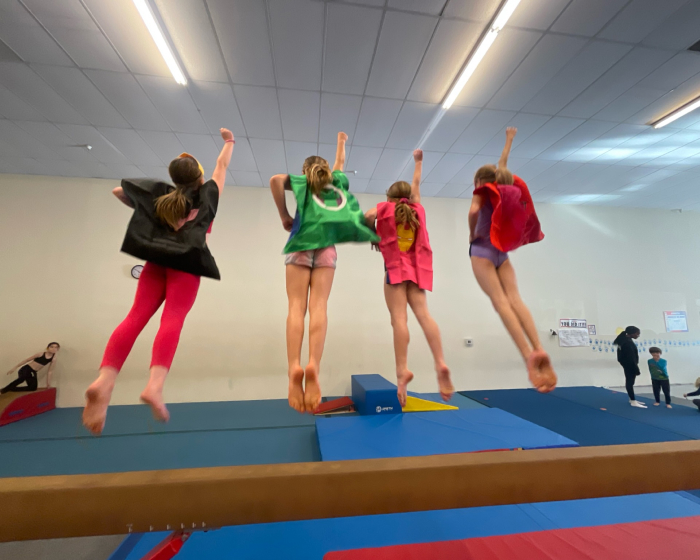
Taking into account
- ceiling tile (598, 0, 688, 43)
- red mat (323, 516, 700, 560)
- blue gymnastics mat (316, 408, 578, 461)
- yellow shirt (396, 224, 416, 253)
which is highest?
ceiling tile (598, 0, 688, 43)

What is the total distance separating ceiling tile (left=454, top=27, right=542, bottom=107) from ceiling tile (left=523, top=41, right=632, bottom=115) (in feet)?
1.63

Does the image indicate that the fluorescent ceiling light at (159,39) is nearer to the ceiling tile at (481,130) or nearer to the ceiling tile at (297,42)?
the ceiling tile at (297,42)

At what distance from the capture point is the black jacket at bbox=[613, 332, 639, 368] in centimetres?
471

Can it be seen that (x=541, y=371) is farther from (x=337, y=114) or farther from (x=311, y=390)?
(x=337, y=114)

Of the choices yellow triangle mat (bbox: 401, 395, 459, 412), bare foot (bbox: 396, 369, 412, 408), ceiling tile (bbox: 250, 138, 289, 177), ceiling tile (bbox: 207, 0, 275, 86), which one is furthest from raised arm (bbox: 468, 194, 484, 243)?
yellow triangle mat (bbox: 401, 395, 459, 412)

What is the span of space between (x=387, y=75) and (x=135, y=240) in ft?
9.27

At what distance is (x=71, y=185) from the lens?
4.79m

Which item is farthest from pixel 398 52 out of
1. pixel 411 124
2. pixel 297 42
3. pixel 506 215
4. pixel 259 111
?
pixel 506 215

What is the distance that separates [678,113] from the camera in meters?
3.60

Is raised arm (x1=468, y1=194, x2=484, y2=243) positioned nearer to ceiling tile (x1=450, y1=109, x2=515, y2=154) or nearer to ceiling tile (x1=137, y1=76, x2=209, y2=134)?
ceiling tile (x1=450, y1=109, x2=515, y2=154)

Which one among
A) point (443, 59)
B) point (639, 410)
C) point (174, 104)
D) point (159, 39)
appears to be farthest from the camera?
point (639, 410)

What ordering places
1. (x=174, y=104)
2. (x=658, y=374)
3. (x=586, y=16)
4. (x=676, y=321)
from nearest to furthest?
(x=586, y=16), (x=174, y=104), (x=658, y=374), (x=676, y=321)

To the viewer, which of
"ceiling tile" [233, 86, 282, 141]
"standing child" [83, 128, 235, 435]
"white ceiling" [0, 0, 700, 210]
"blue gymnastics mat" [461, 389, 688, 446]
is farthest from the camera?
"blue gymnastics mat" [461, 389, 688, 446]

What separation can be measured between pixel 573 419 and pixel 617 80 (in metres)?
4.09
